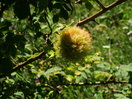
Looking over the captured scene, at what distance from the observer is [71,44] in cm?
125

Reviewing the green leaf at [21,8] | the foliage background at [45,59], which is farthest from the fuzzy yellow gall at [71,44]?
the green leaf at [21,8]

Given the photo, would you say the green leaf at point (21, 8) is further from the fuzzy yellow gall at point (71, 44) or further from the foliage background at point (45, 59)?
the fuzzy yellow gall at point (71, 44)

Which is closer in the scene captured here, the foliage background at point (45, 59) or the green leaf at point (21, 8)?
the green leaf at point (21, 8)

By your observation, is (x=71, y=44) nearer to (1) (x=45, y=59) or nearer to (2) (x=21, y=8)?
(2) (x=21, y=8)

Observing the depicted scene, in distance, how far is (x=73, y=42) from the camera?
126 centimetres

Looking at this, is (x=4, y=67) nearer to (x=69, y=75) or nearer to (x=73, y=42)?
(x=73, y=42)

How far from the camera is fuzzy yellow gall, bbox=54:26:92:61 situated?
1254 millimetres

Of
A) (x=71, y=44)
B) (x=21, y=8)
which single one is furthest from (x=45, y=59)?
(x=21, y=8)

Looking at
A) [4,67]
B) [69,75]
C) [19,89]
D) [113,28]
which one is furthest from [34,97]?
[113,28]

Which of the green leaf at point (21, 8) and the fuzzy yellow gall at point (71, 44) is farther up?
the green leaf at point (21, 8)

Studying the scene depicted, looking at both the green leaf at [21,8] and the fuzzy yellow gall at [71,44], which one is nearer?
the green leaf at [21,8]

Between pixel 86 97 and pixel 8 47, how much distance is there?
2150mm

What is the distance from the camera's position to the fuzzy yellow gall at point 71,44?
125 cm

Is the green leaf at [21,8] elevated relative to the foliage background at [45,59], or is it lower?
elevated
